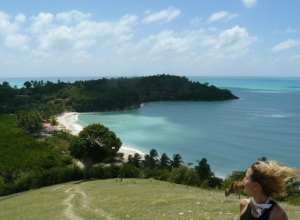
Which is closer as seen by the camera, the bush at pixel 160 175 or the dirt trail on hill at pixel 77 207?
the dirt trail on hill at pixel 77 207

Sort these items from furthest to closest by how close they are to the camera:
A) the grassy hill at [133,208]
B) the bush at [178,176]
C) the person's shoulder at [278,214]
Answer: the bush at [178,176]
the grassy hill at [133,208]
the person's shoulder at [278,214]

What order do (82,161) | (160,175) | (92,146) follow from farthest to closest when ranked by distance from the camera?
1. (160,175)
2. (82,161)
3. (92,146)

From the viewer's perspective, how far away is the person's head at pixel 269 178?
3688 millimetres

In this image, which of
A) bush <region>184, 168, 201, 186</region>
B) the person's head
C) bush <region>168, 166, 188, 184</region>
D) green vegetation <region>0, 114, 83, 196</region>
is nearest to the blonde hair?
the person's head

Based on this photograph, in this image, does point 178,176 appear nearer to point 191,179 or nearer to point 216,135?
point 191,179

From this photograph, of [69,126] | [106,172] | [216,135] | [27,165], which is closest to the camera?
[106,172]

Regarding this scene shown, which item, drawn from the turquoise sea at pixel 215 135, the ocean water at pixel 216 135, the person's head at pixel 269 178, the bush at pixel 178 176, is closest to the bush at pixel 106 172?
the bush at pixel 178 176

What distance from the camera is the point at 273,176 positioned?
371 cm

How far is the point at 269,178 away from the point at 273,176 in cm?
5

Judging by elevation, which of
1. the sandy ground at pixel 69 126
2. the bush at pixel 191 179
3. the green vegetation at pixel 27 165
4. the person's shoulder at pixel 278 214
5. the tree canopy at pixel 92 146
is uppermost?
the person's shoulder at pixel 278 214

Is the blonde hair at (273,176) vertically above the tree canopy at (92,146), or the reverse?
the blonde hair at (273,176)

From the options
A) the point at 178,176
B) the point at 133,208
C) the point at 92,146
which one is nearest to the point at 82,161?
the point at 92,146

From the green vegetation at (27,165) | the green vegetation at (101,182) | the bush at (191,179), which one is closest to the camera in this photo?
the green vegetation at (101,182)

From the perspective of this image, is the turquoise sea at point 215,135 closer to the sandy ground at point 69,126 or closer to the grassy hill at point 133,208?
the sandy ground at point 69,126
